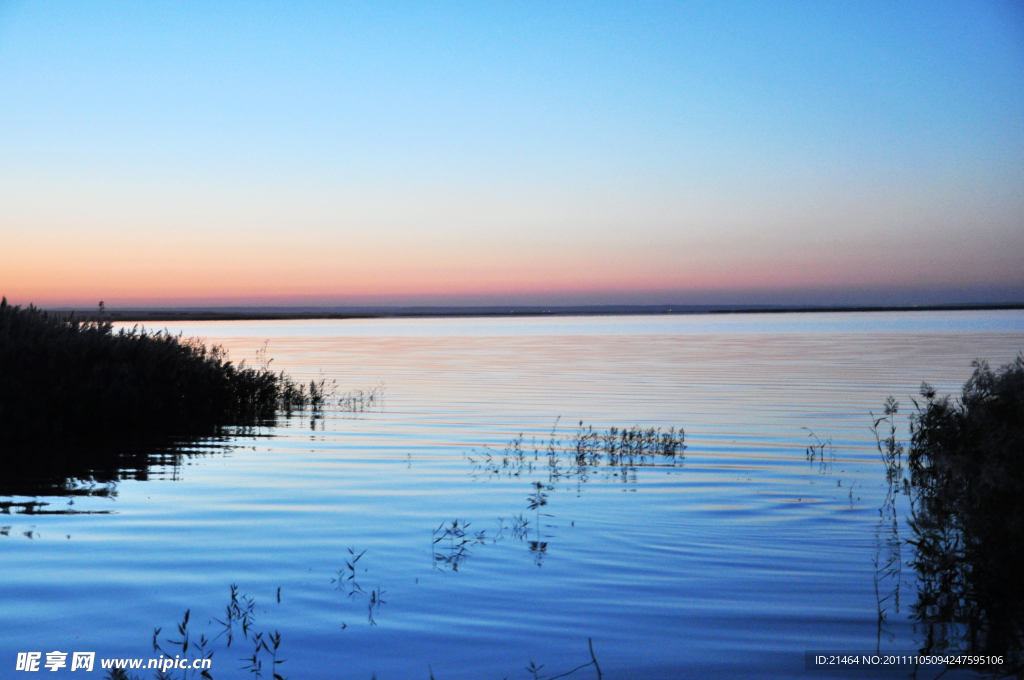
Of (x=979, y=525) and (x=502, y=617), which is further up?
(x=979, y=525)

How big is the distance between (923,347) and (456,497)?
47.0 meters

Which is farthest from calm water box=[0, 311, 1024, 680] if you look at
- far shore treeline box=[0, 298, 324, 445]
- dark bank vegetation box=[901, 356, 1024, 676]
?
far shore treeline box=[0, 298, 324, 445]

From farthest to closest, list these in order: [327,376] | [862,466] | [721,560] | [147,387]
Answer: [327,376]
[147,387]
[862,466]
[721,560]

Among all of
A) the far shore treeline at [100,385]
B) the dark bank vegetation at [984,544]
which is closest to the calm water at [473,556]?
the dark bank vegetation at [984,544]

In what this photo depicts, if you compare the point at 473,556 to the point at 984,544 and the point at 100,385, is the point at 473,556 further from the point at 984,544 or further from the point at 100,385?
the point at 100,385

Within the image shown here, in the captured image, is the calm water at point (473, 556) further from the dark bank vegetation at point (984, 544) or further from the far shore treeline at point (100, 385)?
the far shore treeline at point (100, 385)

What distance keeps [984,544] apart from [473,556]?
210 inches

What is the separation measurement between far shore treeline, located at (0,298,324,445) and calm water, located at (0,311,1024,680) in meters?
3.00

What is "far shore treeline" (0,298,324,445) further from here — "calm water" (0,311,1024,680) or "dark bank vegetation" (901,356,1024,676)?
"dark bank vegetation" (901,356,1024,676)

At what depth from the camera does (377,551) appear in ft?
32.6

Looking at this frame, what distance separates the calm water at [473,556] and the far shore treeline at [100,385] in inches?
118

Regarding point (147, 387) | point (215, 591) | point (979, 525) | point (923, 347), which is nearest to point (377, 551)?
point (215, 591)

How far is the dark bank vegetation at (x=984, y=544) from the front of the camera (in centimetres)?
750

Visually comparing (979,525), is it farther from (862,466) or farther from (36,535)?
(36,535)
